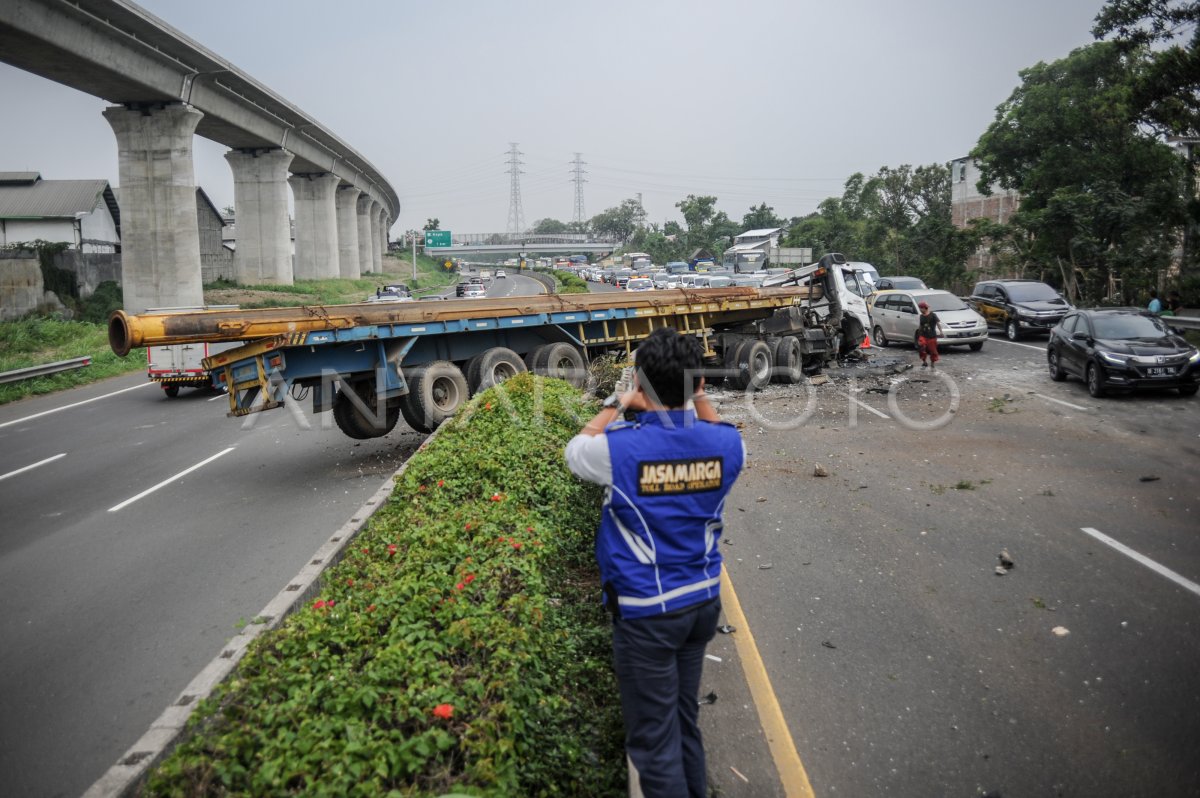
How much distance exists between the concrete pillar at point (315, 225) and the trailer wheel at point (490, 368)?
47806 mm

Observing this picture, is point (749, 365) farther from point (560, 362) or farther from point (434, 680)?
point (434, 680)

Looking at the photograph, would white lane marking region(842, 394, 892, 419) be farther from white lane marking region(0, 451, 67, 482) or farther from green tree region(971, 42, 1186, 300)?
green tree region(971, 42, 1186, 300)

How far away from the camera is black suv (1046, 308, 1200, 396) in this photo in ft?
50.8

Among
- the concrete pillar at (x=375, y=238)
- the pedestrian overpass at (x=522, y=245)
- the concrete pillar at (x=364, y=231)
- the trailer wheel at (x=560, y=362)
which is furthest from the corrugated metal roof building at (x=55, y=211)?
the pedestrian overpass at (x=522, y=245)

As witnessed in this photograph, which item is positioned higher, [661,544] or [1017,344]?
[661,544]

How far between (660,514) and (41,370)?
23.3 metres

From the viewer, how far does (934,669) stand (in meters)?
5.46

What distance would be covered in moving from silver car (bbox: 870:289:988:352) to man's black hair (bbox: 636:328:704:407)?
2242 cm

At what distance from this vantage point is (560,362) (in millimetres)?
15508

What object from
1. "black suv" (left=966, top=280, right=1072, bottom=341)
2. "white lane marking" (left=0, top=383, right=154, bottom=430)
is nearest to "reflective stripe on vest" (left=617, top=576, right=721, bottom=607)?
"white lane marking" (left=0, top=383, right=154, bottom=430)

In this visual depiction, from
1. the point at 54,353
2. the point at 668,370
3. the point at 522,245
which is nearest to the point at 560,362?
the point at 668,370

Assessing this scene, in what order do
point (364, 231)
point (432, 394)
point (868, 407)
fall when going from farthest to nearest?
point (364, 231) < point (868, 407) < point (432, 394)

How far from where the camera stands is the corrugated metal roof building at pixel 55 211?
4391 centimetres

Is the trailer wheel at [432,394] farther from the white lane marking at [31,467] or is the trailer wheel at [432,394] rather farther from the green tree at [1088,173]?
the green tree at [1088,173]
